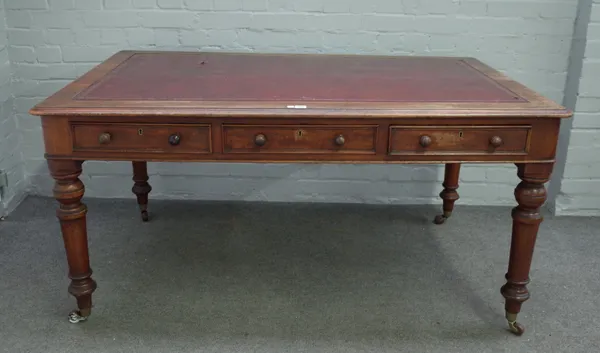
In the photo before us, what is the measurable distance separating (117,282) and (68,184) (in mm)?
646

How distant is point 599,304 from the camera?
2418mm

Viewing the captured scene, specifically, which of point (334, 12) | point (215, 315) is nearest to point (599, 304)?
point (215, 315)

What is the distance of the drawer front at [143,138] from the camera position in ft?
6.37

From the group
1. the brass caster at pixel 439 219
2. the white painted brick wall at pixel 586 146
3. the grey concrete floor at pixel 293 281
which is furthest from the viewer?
the brass caster at pixel 439 219

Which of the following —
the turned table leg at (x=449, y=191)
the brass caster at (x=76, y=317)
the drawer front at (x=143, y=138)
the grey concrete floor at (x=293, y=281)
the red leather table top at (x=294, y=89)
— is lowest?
the grey concrete floor at (x=293, y=281)

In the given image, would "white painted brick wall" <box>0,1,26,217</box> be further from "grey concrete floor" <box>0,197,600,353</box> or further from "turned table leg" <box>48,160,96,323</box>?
"turned table leg" <box>48,160,96,323</box>

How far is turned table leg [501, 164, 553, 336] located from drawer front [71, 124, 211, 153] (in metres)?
1.07

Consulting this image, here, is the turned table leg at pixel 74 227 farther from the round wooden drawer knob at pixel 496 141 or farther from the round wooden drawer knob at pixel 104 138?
the round wooden drawer knob at pixel 496 141

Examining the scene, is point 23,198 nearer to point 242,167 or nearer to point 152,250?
point 152,250

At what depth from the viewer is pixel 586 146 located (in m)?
3.11

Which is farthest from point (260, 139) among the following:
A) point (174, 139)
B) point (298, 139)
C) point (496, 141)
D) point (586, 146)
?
point (586, 146)

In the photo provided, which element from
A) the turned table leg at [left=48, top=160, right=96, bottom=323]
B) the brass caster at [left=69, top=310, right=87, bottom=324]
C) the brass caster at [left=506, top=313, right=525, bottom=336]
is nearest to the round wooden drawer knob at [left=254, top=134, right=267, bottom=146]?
the turned table leg at [left=48, top=160, right=96, bottom=323]

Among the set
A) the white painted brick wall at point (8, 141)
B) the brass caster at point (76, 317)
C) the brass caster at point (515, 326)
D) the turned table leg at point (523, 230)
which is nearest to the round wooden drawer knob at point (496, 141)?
the turned table leg at point (523, 230)

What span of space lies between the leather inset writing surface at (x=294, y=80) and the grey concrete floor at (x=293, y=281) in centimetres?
84
